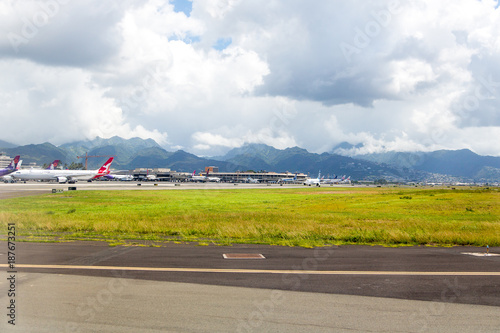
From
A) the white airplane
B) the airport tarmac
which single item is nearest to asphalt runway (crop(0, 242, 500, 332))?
the airport tarmac

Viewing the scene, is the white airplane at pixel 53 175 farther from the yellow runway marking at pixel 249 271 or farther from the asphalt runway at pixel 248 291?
the yellow runway marking at pixel 249 271

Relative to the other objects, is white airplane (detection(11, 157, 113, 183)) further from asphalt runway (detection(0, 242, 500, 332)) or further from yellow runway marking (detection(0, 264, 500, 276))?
yellow runway marking (detection(0, 264, 500, 276))

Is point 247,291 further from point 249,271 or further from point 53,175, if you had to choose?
point 53,175

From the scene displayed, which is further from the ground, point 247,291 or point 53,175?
point 53,175

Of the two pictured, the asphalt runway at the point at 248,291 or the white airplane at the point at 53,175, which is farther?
the white airplane at the point at 53,175

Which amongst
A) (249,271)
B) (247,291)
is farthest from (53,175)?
(247,291)

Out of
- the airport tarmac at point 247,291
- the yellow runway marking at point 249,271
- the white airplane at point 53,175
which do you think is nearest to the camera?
the airport tarmac at point 247,291

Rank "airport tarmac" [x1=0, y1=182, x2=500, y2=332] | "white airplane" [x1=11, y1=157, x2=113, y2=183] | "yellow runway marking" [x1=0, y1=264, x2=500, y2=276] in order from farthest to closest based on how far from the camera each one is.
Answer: "white airplane" [x1=11, y1=157, x2=113, y2=183] → "yellow runway marking" [x1=0, y1=264, x2=500, y2=276] → "airport tarmac" [x1=0, y1=182, x2=500, y2=332]

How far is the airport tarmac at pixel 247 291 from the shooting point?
9.55m

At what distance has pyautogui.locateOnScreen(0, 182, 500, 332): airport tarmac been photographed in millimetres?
9547

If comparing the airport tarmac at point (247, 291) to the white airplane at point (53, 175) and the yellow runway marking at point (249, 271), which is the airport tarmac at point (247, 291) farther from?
the white airplane at point (53, 175)

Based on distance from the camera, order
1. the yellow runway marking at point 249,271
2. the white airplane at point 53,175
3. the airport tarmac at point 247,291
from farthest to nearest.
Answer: the white airplane at point 53,175
the yellow runway marking at point 249,271
the airport tarmac at point 247,291

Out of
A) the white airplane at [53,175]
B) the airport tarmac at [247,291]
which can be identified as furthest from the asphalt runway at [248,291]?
the white airplane at [53,175]

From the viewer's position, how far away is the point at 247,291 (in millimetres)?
12180
